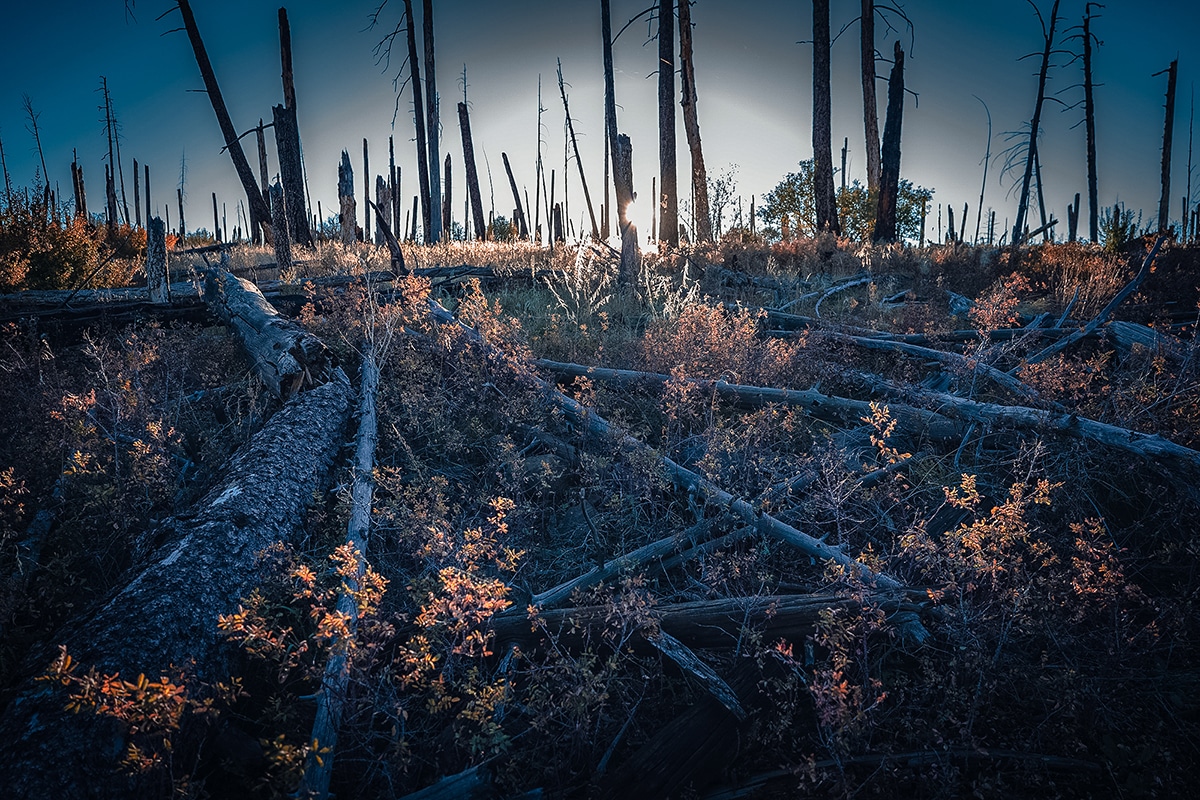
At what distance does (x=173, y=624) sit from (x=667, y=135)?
42.3ft

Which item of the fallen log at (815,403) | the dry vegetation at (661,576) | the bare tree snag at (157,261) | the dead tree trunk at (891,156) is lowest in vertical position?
the dry vegetation at (661,576)

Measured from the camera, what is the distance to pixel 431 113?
54.6ft

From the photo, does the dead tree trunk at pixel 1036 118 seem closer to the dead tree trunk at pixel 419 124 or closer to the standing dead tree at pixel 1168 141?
the standing dead tree at pixel 1168 141

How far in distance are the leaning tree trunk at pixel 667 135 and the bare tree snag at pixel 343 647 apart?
995cm

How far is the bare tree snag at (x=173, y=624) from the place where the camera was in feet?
4.52

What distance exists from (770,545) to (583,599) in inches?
37.9

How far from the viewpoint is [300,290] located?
21.9ft

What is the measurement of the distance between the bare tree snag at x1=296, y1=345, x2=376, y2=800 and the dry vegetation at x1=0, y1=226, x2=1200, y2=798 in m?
0.07

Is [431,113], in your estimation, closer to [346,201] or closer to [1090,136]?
[346,201]

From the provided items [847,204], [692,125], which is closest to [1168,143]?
[847,204]

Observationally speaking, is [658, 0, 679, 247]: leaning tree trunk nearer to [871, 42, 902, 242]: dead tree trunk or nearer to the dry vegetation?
[871, 42, 902, 242]: dead tree trunk

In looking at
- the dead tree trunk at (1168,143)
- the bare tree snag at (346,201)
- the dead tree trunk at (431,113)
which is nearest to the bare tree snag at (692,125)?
the dead tree trunk at (431,113)

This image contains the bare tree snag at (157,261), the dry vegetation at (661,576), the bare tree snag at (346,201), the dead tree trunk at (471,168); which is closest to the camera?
the dry vegetation at (661,576)

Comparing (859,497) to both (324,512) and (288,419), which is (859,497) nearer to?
(324,512)
